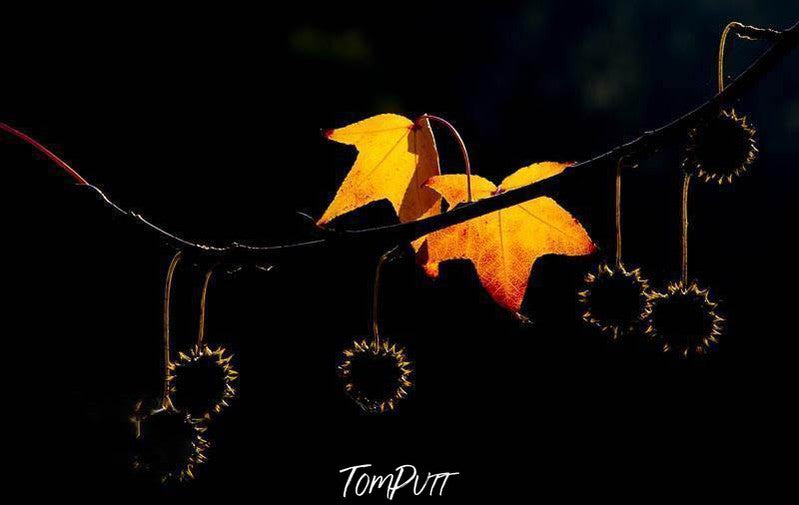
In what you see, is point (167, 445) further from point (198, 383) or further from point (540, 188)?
point (540, 188)

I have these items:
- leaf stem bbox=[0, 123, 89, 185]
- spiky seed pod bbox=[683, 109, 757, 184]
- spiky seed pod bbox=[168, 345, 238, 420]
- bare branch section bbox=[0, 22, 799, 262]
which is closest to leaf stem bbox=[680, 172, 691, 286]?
spiky seed pod bbox=[683, 109, 757, 184]

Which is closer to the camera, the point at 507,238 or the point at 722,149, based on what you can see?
the point at 722,149

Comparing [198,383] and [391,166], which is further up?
[391,166]

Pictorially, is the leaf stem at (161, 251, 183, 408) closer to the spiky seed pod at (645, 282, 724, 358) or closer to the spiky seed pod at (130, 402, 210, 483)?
the spiky seed pod at (130, 402, 210, 483)

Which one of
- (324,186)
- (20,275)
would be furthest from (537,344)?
(20,275)

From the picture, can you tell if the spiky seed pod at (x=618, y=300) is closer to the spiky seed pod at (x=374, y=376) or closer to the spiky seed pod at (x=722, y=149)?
the spiky seed pod at (x=722, y=149)

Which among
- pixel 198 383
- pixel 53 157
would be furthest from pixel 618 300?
pixel 53 157

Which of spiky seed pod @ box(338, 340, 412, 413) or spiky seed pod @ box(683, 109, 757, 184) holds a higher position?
spiky seed pod @ box(683, 109, 757, 184)

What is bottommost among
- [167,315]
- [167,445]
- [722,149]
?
[167,445]
